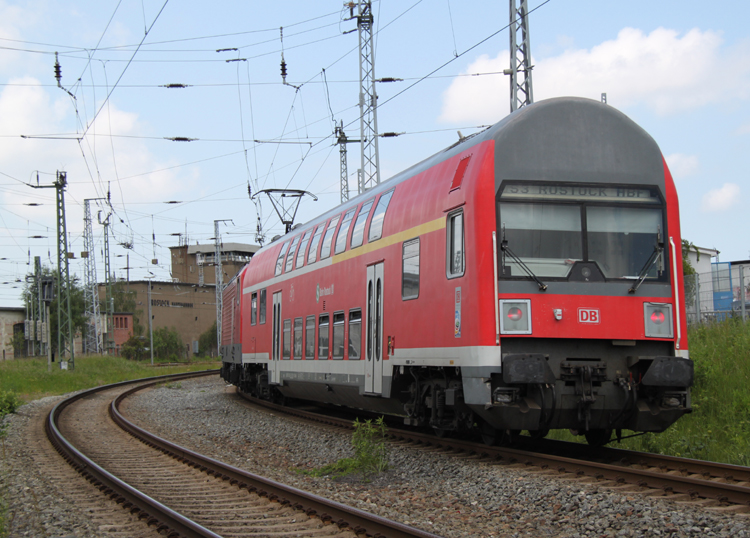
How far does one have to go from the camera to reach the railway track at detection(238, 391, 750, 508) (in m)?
6.38

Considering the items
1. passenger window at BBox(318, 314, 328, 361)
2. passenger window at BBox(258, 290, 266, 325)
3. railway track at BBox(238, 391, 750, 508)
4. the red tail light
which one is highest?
passenger window at BBox(258, 290, 266, 325)

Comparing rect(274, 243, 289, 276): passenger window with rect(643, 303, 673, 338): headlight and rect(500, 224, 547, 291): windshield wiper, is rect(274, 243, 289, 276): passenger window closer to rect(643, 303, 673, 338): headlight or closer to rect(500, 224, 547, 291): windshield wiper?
rect(500, 224, 547, 291): windshield wiper

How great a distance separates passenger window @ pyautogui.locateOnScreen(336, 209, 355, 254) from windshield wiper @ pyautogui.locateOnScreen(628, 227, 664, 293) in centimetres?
586

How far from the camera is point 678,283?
A: 8727 millimetres

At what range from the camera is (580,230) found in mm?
8727

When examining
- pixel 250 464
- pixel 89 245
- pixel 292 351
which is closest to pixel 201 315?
pixel 89 245

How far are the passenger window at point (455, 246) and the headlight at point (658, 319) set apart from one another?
211cm

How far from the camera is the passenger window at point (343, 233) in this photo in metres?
13.5

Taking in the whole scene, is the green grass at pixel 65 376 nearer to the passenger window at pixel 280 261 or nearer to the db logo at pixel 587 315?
the passenger window at pixel 280 261

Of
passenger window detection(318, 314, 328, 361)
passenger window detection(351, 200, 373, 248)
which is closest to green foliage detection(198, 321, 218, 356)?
passenger window detection(318, 314, 328, 361)

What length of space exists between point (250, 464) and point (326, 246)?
4976 millimetres

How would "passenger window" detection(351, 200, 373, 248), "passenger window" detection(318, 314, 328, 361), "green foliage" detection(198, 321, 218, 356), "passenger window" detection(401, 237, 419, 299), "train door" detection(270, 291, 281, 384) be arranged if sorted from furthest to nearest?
"green foliage" detection(198, 321, 218, 356), "train door" detection(270, 291, 281, 384), "passenger window" detection(318, 314, 328, 361), "passenger window" detection(351, 200, 373, 248), "passenger window" detection(401, 237, 419, 299)

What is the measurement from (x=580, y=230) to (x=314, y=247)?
745cm

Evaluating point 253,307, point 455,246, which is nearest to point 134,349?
point 253,307
